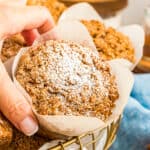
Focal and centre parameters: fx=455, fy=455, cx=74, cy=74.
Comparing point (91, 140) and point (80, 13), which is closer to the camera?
point (91, 140)

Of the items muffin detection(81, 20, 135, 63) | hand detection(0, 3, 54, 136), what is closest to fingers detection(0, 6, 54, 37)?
hand detection(0, 3, 54, 136)

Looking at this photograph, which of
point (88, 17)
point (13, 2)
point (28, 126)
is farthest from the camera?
point (88, 17)

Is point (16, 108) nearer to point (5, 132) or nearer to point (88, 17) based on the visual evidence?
point (5, 132)

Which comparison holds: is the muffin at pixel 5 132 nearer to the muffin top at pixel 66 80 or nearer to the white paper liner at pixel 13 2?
the muffin top at pixel 66 80

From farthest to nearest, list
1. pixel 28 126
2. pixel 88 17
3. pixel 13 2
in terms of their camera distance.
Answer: pixel 88 17
pixel 13 2
pixel 28 126

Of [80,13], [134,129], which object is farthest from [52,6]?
[134,129]

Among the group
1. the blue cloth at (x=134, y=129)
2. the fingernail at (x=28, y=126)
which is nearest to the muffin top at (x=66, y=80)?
the fingernail at (x=28, y=126)
